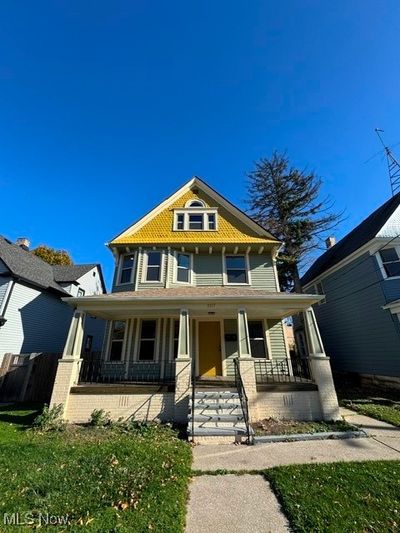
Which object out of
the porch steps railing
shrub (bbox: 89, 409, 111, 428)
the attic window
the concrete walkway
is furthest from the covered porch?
the attic window

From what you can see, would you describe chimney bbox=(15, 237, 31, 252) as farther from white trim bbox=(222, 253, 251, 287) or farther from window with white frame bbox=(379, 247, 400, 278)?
window with white frame bbox=(379, 247, 400, 278)

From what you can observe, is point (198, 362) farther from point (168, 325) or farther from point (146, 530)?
point (146, 530)

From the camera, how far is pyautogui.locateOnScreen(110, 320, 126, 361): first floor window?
10469 millimetres

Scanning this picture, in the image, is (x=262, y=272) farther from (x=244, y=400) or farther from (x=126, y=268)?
(x=126, y=268)

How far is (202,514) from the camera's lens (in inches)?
130

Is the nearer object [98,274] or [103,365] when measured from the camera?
[103,365]

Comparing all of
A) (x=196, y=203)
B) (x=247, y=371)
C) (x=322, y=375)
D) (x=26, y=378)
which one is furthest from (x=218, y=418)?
(x=196, y=203)

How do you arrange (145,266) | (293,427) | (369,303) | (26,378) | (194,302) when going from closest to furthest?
(293,427)
(194,302)
(26,378)
(145,266)
(369,303)

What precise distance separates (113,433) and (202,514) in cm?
396

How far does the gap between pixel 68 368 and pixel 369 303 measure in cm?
1336

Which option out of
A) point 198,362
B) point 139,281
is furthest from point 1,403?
point 198,362

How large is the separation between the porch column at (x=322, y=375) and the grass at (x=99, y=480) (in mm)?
4379

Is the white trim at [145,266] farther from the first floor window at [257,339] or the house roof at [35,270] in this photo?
the house roof at [35,270]

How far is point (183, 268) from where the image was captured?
11.9m
